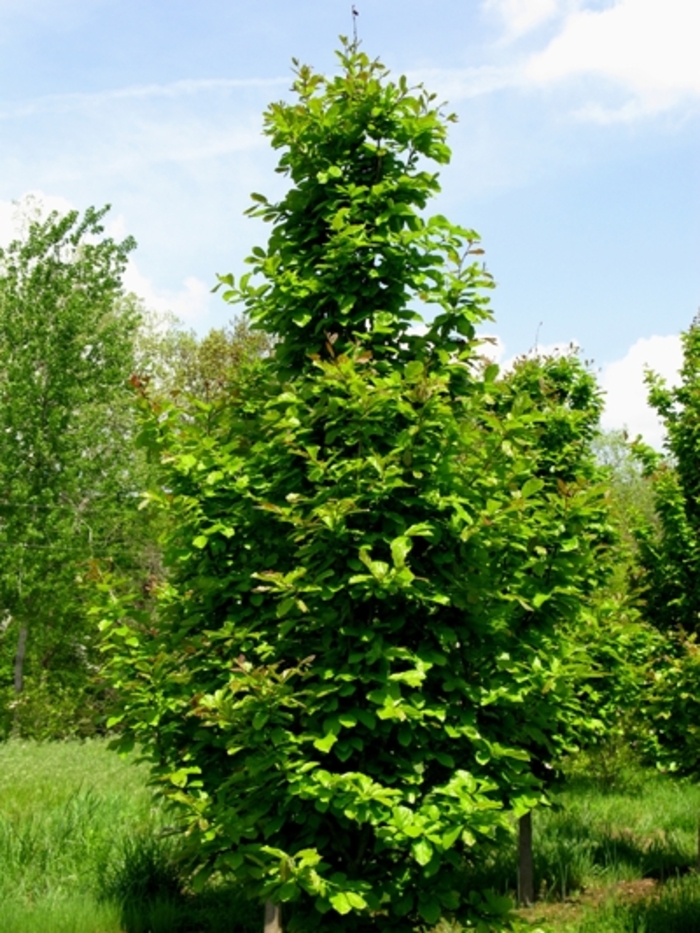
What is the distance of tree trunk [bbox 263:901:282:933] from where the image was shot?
616 centimetres

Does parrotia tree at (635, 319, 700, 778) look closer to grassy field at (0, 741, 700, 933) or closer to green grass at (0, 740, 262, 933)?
grassy field at (0, 741, 700, 933)

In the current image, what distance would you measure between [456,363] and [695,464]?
5426 mm

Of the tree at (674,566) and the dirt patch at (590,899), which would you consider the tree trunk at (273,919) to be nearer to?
the dirt patch at (590,899)

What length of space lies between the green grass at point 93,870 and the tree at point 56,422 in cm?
1054

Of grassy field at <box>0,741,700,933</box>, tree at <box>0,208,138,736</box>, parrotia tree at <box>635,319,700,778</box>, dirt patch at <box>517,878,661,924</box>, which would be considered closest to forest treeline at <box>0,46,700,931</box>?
grassy field at <box>0,741,700,933</box>

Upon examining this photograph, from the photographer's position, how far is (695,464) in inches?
384

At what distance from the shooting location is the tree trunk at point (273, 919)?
20.2ft

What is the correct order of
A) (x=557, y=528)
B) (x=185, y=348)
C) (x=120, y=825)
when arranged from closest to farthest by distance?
1. (x=557, y=528)
2. (x=120, y=825)
3. (x=185, y=348)

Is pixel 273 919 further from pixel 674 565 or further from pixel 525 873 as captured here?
pixel 674 565

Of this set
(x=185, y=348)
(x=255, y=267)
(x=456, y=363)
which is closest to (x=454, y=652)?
(x=456, y=363)

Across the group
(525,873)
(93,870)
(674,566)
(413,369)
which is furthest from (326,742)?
(674,566)

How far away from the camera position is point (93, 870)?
8484mm

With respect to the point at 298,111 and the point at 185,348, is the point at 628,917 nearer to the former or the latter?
the point at 298,111

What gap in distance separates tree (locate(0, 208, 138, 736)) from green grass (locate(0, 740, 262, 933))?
10545mm
